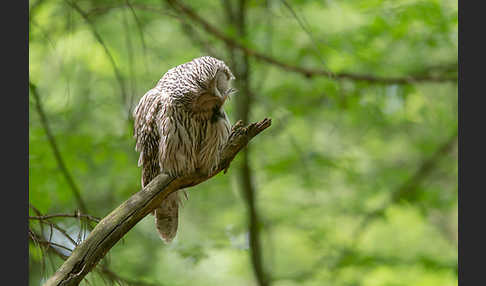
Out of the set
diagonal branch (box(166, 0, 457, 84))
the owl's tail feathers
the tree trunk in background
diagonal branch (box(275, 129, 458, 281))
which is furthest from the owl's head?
diagonal branch (box(275, 129, 458, 281))

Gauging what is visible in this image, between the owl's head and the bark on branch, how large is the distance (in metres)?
0.23

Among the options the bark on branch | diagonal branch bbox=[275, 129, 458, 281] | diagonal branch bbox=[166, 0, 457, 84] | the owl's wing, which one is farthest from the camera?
diagonal branch bbox=[275, 129, 458, 281]

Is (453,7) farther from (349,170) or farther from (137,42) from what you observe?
(137,42)

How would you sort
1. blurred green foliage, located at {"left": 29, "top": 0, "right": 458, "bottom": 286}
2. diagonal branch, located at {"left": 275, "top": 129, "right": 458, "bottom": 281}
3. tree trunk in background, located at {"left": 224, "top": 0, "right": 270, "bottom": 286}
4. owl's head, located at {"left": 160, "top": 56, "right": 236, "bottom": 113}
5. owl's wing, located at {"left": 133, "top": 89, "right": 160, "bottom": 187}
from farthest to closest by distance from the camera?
diagonal branch, located at {"left": 275, "top": 129, "right": 458, "bottom": 281}, tree trunk in background, located at {"left": 224, "top": 0, "right": 270, "bottom": 286}, blurred green foliage, located at {"left": 29, "top": 0, "right": 458, "bottom": 286}, owl's wing, located at {"left": 133, "top": 89, "right": 160, "bottom": 187}, owl's head, located at {"left": 160, "top": 56, "right": 236, "bottom": 113}

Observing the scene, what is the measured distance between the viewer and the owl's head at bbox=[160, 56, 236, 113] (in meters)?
2.72

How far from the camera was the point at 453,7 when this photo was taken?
6.61m

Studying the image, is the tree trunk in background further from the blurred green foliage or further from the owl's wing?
the owl's wing

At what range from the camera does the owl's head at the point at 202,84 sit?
2.72 meters

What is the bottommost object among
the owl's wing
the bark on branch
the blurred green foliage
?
the bark on branch

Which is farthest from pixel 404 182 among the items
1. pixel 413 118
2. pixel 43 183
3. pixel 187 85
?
pixel 187 85

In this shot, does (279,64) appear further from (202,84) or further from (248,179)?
(202,84)

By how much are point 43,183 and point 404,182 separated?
5079mm

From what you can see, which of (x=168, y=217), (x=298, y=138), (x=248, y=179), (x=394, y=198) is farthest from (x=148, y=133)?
(x=394, y=198)

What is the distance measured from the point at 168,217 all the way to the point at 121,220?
1.01m
